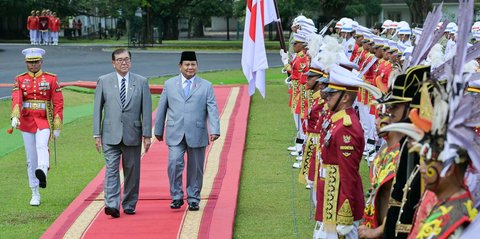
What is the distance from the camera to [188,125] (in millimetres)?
12289

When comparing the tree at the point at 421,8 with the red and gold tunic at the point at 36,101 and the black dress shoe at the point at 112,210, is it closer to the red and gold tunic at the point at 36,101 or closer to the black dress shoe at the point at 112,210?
Answer: the red and gold tunic at the point at 36,101

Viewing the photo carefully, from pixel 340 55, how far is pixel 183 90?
140 inches

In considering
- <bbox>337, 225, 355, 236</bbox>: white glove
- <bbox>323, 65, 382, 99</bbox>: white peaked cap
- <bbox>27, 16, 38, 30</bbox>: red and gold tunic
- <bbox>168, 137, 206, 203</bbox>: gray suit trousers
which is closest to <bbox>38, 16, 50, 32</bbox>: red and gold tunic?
<bbox>27, 16, 38, 30</bbox>: red and gold tunic

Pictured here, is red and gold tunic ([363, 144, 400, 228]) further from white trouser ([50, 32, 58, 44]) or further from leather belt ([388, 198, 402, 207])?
white trouser ([50, 32, 58, 44])

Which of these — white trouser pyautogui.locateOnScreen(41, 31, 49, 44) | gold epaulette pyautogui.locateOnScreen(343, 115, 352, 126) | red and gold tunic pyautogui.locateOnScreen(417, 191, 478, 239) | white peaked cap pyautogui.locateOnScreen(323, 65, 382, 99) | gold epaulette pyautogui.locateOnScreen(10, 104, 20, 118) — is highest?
white peaked cap pyautogui.locateOnScreen(323, 65, 382, 99)

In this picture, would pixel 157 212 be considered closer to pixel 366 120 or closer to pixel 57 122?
pixel 57 122

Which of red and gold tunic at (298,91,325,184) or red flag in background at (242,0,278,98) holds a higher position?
red flag in background at (242,0,278,98)

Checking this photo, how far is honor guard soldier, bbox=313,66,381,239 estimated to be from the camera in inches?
324

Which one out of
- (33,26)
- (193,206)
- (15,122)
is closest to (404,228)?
(193,206)

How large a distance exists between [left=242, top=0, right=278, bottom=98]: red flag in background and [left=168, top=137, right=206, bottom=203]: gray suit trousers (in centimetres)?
335

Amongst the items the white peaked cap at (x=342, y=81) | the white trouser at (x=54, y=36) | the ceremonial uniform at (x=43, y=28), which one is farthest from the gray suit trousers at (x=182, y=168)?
the white trouser at (x=54, y=36)

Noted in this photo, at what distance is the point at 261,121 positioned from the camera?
2231 cm

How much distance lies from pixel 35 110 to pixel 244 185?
122 inches

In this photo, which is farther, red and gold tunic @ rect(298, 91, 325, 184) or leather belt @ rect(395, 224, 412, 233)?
red and gold tunic @ rect(298, 91, 325, 184)
